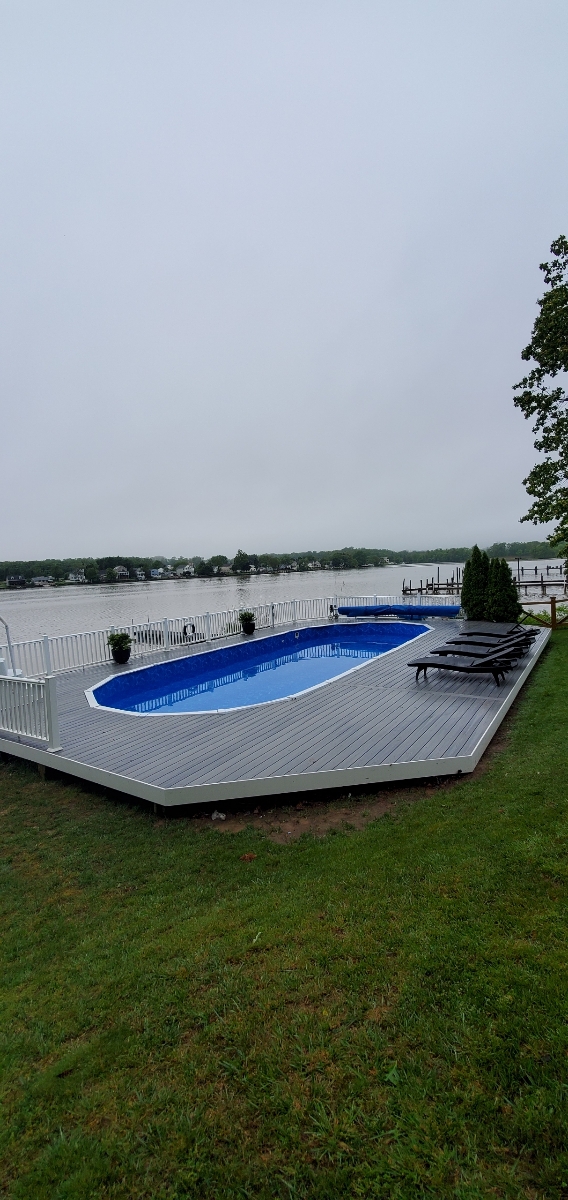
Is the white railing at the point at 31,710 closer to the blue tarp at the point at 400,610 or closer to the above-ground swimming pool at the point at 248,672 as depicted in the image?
the above-ground swimming pool at the point at 248,672

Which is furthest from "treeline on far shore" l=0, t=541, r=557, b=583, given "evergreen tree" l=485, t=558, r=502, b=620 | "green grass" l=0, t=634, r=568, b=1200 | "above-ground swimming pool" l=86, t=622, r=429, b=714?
"green grass" l=0, t=634, r=568, b=1200

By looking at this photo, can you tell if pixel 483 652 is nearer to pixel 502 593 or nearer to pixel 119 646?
pixel 502 593

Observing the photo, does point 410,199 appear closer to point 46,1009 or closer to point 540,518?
point 540,518

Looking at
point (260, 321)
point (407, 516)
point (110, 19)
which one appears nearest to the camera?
point (110, 19)

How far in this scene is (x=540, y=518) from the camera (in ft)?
36.7

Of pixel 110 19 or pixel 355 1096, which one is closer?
Answer: pixel 355 1096

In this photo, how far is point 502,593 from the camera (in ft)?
39.4

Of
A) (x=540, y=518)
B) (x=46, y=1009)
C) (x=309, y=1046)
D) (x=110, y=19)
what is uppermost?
(x=110, y=19)

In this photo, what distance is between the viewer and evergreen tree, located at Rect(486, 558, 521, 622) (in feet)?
39.1

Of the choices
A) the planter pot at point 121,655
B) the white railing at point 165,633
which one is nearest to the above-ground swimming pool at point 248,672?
the planter pot at point 121,655

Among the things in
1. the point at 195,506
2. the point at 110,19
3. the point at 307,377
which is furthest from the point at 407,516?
the point at 110,19

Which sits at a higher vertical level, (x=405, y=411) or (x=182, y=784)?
(x=405, y=411)

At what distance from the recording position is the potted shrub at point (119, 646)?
10.3m

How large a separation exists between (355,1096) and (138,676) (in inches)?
329
